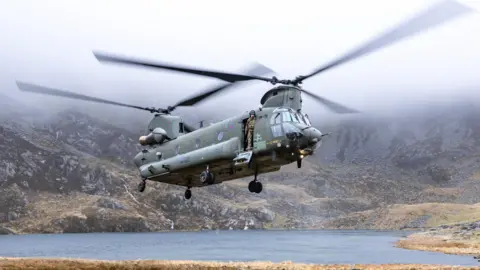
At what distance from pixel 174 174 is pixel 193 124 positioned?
578 centimetres

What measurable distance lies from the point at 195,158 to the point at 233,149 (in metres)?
3.98

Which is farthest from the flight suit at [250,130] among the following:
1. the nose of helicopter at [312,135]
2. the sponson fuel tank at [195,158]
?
the nose of helicopter at [312,135]

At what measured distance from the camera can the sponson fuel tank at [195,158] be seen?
129 ft

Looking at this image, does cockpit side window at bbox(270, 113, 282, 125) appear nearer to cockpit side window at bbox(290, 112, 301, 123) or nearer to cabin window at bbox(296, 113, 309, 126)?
cockpit side window at bbox(290, 112, 301, 123)

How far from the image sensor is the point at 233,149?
3931 centimetres

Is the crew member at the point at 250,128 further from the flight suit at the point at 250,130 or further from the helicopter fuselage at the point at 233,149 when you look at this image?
the helicopter fuselage at the point at 233,149

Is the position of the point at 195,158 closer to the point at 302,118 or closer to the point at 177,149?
the point at 177,149

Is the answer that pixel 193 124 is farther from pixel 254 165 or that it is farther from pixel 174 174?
pixel 254 165

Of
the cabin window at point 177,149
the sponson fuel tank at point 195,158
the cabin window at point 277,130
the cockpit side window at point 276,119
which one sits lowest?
the sponson fuel tank at point 195,158

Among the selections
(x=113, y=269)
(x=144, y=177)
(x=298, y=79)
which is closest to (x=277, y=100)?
(x=298, y=79)

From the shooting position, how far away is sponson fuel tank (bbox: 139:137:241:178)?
39438 mm

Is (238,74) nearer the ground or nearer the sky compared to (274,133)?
nearer the sky

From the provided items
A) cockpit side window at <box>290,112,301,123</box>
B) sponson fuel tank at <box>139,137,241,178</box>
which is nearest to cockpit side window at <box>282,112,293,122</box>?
cockpit side window at <box>290,112,301,123</box>

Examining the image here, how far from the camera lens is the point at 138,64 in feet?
125
